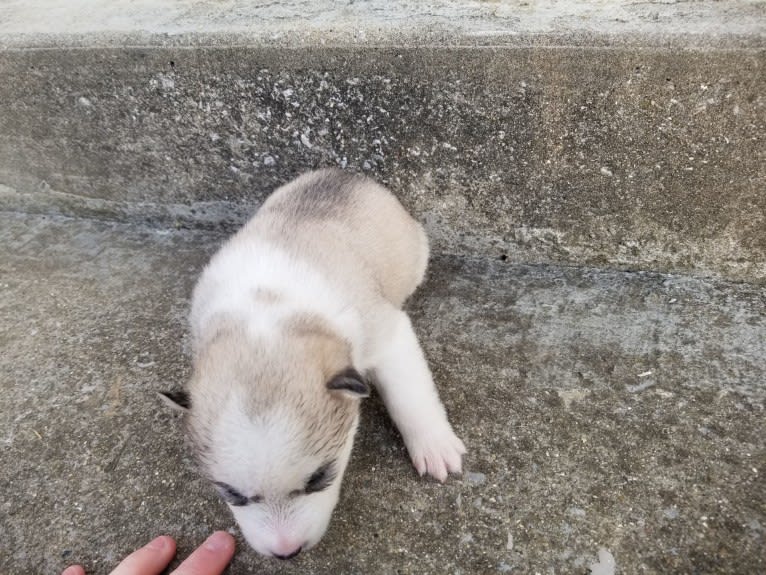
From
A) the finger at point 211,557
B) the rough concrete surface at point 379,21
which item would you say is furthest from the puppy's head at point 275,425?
the rough concrete surface at point 379,21

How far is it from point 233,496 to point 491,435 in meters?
1.19

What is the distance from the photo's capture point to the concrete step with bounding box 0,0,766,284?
284 cm

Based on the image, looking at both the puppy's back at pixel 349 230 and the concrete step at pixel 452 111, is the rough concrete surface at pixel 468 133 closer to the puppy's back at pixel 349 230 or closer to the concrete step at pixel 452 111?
the concrete step at pixel 452 111

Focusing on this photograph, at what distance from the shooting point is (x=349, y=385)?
2.00 m

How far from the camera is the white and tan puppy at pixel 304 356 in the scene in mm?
1892

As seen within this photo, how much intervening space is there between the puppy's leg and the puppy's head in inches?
17.9

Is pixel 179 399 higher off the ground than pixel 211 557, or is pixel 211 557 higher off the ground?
pixel 179 399

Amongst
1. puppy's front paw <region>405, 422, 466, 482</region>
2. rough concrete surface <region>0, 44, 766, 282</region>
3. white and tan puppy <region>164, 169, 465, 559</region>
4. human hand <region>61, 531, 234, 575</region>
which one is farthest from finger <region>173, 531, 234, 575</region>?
rough concrete surface <region>0, 44, 766, 282</region>

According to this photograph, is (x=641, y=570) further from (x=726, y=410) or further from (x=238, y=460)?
(x=238, y=460)

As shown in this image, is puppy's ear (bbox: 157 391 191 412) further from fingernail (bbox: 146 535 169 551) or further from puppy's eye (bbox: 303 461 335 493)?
fingernail (bbox: 146 535 169 551)

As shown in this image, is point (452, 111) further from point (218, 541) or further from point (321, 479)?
point (218, 541)

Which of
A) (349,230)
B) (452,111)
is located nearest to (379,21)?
(452,111)

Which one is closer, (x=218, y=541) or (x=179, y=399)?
(x=179, y=399)

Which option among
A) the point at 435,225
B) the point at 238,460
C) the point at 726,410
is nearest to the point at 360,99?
the point at 435,225
